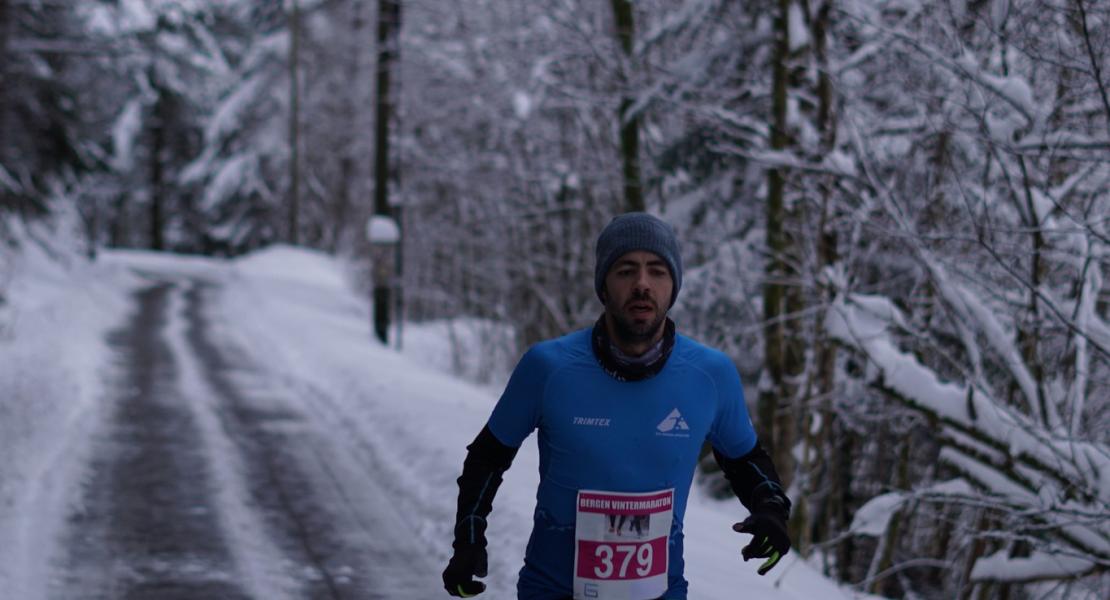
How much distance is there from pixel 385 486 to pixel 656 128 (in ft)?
18.7

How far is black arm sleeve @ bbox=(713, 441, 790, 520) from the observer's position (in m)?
3.17

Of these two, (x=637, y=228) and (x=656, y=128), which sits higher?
(x=656, y=128)

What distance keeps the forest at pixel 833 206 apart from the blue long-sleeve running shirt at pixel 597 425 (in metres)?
2.03

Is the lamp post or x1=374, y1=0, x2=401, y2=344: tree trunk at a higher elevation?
x1=374, y1=0, x2=401, y2=344: tree trunk

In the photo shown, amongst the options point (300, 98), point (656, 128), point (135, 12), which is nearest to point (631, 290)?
point (656, 128)

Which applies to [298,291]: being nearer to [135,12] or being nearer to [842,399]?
[135,12]

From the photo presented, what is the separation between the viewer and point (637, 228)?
301cm

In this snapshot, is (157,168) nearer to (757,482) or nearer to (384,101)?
(384,101)

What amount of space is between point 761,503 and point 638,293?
29.3 inches

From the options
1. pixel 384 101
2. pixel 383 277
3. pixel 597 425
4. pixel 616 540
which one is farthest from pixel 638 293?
pixel 383 277

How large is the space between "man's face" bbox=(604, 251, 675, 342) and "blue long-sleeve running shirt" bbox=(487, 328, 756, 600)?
0.50 feet

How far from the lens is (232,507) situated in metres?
8.55

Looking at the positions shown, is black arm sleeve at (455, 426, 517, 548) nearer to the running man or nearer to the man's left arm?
the running man

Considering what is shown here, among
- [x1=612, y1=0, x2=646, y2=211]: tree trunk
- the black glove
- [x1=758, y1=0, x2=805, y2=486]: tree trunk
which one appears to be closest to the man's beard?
the black glove
